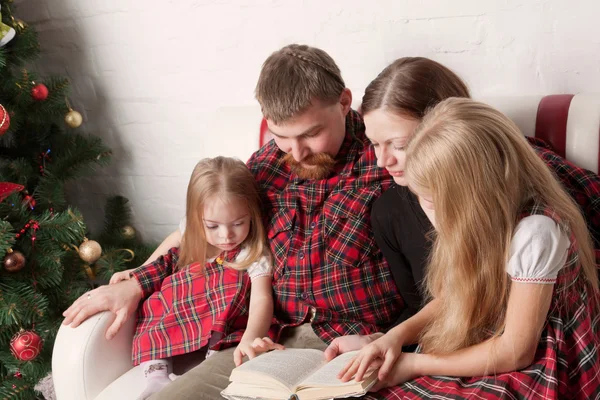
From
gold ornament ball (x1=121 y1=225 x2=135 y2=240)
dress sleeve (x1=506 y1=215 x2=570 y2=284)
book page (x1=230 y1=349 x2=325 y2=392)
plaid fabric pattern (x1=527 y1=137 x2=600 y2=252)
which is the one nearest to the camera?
dress sleeve (x1=506 y1=215 x2=570 y2=284)

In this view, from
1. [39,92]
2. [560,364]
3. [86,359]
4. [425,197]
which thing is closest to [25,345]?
[86,359]

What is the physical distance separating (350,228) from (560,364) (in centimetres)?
56

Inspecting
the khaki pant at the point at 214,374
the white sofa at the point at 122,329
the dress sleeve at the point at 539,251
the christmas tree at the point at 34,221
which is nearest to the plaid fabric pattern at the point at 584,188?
the white sofa at the point at 122,329

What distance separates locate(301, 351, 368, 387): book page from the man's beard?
1.50ft

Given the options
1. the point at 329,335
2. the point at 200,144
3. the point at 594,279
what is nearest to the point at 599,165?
the point at 594,279

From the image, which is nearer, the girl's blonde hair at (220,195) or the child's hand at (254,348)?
the child's hand at (254,348)

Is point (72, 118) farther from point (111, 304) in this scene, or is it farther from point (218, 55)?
point (111, 304)

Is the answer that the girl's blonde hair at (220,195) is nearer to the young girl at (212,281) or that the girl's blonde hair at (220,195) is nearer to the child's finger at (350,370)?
the young girl at (212,281)

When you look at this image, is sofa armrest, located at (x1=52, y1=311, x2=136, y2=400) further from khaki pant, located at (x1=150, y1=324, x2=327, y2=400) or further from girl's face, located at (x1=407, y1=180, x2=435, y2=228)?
girl's face, located at (x1=407, y1=180, x2=435, y2=228)

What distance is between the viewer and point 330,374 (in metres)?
1.22

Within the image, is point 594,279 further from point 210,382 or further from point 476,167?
point 210,382

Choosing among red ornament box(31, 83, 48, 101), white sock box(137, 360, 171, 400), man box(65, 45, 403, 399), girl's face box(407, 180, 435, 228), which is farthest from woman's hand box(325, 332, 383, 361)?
red ornament box(31, 83, 48, 101)

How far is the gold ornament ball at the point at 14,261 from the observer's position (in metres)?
1.93

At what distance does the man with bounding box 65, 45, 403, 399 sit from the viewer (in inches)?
57.0
